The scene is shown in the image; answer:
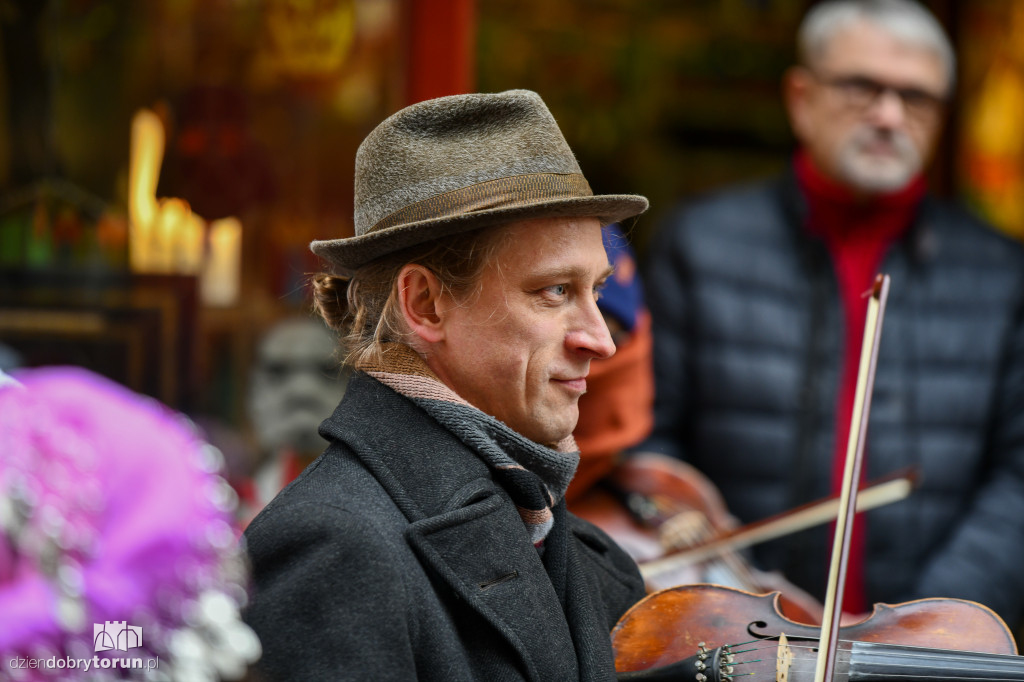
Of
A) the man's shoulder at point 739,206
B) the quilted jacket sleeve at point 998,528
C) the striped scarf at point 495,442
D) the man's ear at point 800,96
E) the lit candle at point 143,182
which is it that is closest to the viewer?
the striped scarf at point 495,442

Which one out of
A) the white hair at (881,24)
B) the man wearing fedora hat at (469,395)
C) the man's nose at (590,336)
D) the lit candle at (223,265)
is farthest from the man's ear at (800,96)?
the man's nose at (590,336)

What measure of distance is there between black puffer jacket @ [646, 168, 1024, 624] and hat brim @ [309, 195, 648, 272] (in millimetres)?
1667

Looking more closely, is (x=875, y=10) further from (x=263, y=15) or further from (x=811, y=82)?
(x=263, y=15)

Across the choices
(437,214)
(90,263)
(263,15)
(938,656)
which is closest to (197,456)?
(437,214)

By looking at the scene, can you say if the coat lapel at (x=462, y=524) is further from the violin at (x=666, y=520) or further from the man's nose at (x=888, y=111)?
the man's nose at (x=888, y=111)

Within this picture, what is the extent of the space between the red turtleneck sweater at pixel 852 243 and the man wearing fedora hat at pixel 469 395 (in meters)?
1.71

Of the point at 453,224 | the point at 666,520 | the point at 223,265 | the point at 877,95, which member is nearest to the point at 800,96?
the point at 877,95

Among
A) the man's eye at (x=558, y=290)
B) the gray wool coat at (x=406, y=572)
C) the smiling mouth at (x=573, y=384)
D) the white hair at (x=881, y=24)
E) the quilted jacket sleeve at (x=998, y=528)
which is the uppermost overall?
the white hair at (x=881, y=24)

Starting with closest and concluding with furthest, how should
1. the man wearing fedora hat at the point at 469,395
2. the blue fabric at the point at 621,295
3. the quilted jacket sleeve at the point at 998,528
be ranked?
1. the man wearing fedora hat at the point at 469,395
2. the blue fabric at the point at 621,295
3. the quilted jacket sleeve at the point at 998,528

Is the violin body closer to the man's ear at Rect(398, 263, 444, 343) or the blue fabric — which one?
the man's ear at Rect(398, 263, 444, 343)

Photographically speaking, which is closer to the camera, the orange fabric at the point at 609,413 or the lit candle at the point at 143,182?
the orange fabric at the point at 609,413

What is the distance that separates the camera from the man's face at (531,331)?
1668 millimetres

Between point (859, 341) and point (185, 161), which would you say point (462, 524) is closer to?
point (859, 341)

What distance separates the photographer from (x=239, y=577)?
1.02 metres
